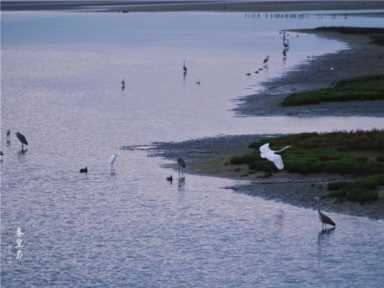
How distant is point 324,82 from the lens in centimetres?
5997

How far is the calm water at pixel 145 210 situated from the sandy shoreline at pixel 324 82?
4.70 feet

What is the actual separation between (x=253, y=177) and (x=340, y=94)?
64.3 ft

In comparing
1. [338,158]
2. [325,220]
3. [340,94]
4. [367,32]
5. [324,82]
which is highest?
[367,32]

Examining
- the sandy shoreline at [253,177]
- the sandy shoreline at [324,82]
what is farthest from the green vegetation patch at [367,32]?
the sandy shoreline at [253,177]

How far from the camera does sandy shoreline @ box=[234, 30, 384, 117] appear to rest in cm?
4741

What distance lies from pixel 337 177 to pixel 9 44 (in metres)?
85.3

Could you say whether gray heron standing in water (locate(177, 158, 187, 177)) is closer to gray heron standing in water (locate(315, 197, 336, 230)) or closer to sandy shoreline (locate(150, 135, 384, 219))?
sandy shoreline (locate(150, 135, 384, 219))

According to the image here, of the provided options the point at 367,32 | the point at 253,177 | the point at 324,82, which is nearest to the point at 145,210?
the point at 253,177

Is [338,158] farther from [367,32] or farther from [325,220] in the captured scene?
[367,32]

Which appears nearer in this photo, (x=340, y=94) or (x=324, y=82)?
(x=340, y=94)

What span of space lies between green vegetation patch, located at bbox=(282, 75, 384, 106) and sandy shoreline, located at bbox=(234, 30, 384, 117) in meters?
0.55

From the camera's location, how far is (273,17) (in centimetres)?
17288

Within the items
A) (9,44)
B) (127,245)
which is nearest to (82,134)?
(127,245)

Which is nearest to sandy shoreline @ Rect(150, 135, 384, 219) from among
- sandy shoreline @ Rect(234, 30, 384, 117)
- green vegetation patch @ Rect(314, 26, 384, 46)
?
sandy shoreline @ Rect(234, 30, 384, 117)
